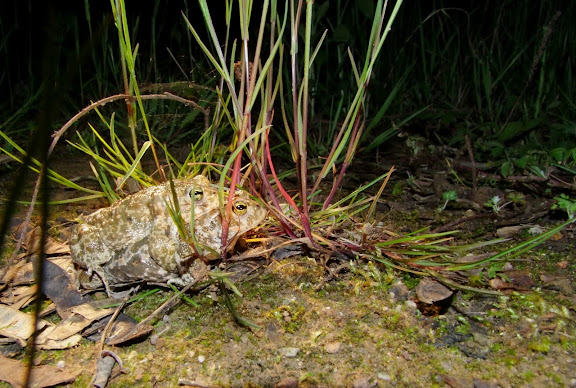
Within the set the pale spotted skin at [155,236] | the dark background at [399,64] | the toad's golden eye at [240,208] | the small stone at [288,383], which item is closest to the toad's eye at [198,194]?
the pale spotted skin at [155,236]

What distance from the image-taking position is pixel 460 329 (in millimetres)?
1490

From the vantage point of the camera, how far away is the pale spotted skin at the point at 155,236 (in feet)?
5.34

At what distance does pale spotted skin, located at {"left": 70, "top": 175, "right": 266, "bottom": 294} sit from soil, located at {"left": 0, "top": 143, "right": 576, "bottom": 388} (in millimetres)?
114

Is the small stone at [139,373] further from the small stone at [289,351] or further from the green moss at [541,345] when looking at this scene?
the green moss at [541,345]

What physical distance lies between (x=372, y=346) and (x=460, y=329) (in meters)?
0.29

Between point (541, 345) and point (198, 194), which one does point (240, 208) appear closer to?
point (198, 194)

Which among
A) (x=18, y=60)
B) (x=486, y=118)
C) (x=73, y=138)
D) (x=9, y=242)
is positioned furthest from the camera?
(x=18, y=60)

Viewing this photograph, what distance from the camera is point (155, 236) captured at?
1623mm

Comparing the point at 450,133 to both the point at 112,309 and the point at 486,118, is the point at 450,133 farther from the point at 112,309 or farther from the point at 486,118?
the point at 112,309

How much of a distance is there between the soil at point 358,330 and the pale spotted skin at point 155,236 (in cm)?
11

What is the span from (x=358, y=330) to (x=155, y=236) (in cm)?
74

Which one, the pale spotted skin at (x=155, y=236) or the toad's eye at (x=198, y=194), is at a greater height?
the toad's eye at (x=198, y=194)

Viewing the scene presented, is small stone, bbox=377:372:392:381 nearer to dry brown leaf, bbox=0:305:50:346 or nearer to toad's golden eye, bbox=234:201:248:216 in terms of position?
toad's golden eye, bbox=234:201:248:216

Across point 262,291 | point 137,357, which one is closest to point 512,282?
point 262,291
